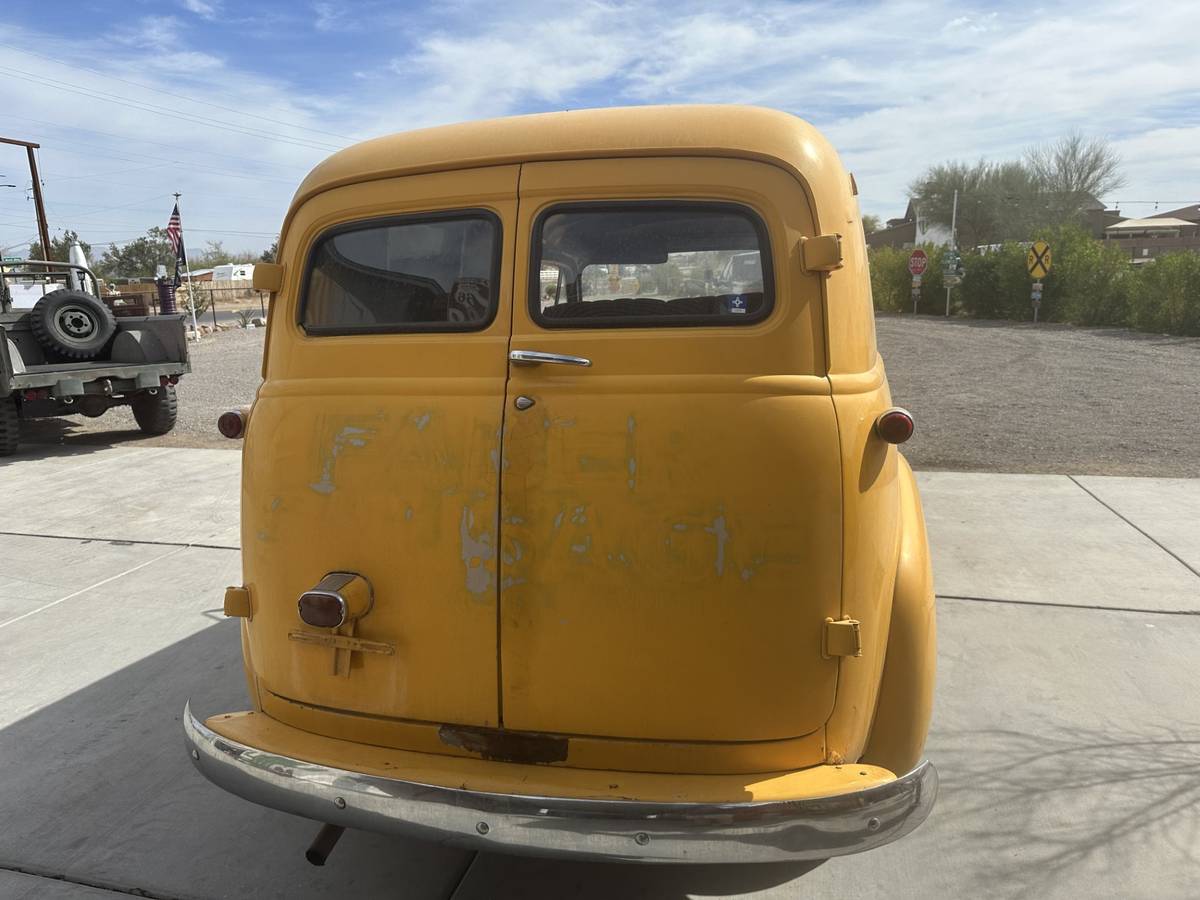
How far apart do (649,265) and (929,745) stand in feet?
7.25

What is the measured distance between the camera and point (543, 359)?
2150mm

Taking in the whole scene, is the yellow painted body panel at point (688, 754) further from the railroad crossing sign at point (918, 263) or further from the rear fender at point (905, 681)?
the railroad crossing sign at point (918, 263)

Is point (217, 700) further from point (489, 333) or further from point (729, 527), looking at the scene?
point (729, 527)

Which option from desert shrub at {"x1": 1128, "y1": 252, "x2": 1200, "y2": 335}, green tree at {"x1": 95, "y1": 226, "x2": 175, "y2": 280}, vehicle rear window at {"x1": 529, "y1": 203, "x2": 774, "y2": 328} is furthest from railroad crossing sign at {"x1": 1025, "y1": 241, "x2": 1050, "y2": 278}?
green tree at {"x1": 95, "y1": 226, "x2": 175, "y2": 280}

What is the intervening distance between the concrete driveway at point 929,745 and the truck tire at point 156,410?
4.14 metres

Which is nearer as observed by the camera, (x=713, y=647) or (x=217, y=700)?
(x=713, y=647)

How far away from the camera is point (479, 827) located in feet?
6.48

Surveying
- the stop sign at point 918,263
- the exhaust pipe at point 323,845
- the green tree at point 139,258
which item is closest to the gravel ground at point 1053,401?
the exhaust pipe at point 323,845

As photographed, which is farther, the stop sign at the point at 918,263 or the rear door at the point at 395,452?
the stop sign at the point at 918,263

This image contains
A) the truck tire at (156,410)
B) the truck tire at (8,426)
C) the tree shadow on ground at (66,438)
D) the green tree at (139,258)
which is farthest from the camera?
the green tree at (139,258)

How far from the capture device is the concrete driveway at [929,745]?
2.61 m

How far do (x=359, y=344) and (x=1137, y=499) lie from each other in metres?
Result: 6.31

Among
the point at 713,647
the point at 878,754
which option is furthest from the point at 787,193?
the point at 878,754

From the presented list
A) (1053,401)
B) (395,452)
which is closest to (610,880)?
(395,452)
